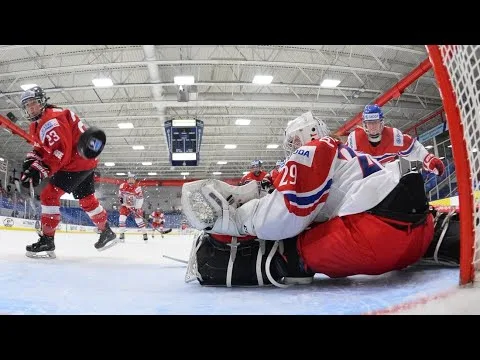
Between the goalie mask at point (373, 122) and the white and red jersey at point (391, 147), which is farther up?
the goalie mask at point (373, 122)

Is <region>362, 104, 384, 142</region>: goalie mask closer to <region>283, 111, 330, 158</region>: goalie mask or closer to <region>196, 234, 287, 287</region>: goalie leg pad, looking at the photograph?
<region>283, 111, 330, 158</region>: goalie mask

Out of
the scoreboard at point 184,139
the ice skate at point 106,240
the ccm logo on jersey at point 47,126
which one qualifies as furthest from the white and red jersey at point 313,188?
the scoreboard at point 184,139

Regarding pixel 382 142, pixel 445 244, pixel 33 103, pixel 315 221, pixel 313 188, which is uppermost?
pixel 33 103

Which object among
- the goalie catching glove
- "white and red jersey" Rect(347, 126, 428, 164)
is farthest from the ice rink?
"white and red jersey" Rect(347, 126, 428, 164)

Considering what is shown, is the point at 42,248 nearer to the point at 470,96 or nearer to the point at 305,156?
the point at 305,156

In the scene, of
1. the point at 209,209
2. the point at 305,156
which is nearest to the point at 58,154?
the point at 209,209

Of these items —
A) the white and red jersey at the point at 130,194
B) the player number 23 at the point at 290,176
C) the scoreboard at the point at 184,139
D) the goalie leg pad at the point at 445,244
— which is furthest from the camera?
the scoreboard at the point at 184,139

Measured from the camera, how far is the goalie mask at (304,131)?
160cm

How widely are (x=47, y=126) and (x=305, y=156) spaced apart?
1979 mm

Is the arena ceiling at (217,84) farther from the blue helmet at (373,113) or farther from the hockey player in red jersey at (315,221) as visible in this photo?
the hockey player in red jersey at (315,221)

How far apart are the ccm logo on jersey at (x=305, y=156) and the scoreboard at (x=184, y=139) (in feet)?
30.0

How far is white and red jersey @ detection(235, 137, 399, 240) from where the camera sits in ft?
4.44

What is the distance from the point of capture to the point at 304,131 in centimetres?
161
